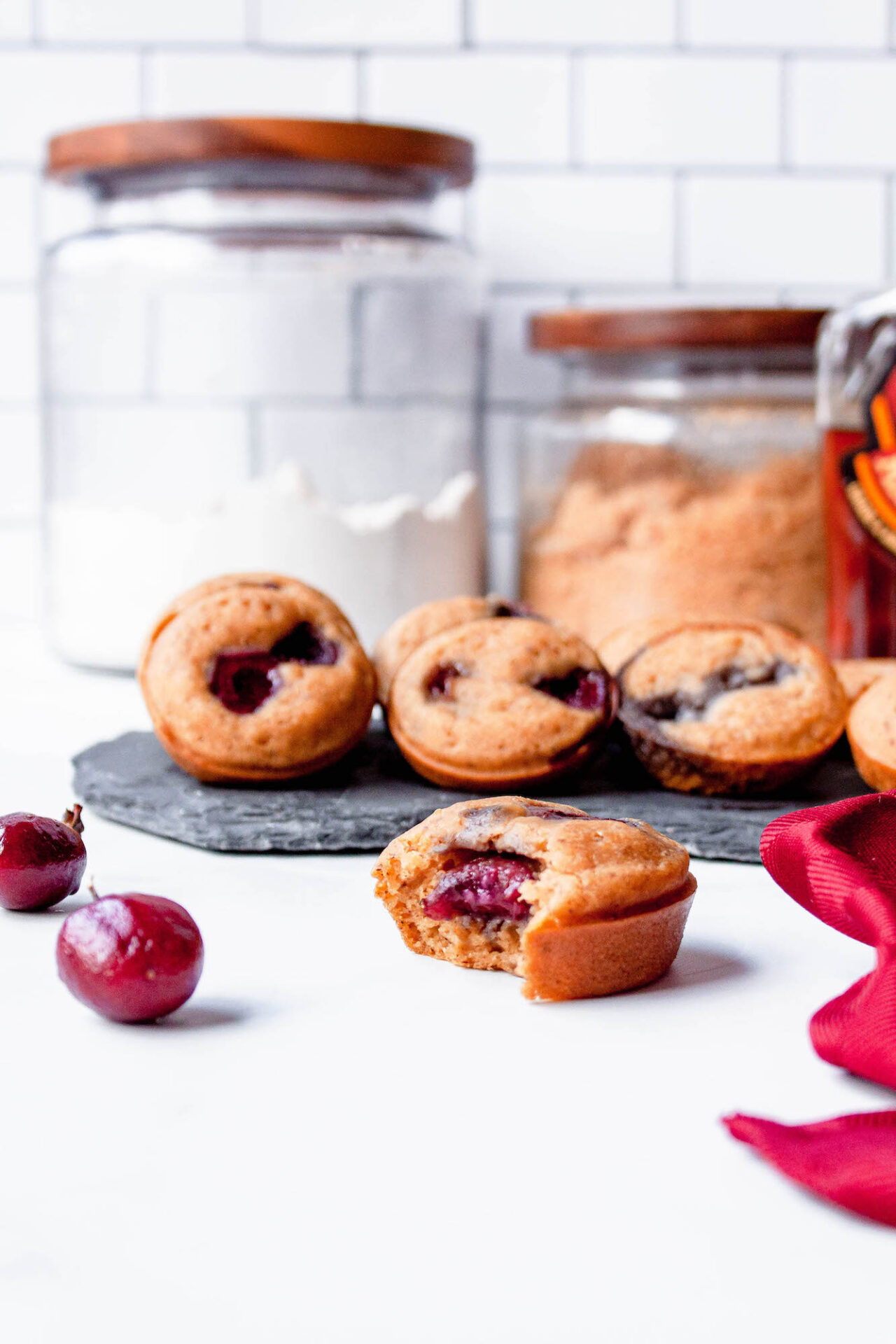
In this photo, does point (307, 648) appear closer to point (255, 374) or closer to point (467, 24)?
point (255, 374)

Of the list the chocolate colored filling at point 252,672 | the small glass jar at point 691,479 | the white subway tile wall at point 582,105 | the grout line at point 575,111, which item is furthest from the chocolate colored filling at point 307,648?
the grout line at point 575,111

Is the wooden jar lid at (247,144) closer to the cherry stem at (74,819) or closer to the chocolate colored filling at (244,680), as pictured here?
the chocolate colored filling at (244,680)

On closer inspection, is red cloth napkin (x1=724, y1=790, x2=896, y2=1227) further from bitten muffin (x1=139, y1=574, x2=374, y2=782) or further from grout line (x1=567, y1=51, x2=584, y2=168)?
grout line (x1=567, y1=51, x2=584, y2=168)

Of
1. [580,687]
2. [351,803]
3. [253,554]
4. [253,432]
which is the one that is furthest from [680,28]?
[351,803]

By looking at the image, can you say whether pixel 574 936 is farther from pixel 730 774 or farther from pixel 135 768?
pixel 135 768

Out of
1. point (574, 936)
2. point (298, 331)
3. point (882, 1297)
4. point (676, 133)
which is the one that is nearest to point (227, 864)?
point (574, 936)

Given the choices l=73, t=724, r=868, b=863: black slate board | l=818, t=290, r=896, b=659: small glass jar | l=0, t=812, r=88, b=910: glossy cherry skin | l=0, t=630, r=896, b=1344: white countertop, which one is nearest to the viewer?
Result: l=0, t=630, r=896, b=1344: white countertop

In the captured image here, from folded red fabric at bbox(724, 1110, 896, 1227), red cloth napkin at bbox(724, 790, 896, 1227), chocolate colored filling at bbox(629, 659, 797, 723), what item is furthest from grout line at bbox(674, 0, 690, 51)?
folded red fabric at bbox(724, 1110, 896, 1227)
